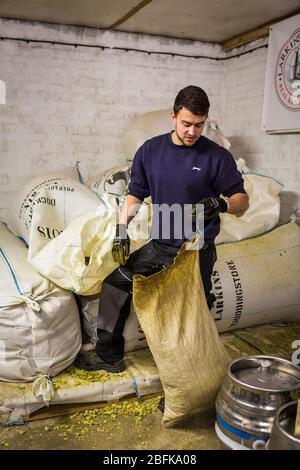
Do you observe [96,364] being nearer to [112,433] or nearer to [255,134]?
[112,433]

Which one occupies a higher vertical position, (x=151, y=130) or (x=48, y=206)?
(x=151, y=130)

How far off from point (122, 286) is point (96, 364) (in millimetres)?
454

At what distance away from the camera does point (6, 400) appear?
2.04m

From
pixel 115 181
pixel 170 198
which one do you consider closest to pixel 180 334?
pixel 170 198

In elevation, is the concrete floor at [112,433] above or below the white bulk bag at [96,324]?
below

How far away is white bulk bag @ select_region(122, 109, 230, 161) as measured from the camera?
3.47 meters

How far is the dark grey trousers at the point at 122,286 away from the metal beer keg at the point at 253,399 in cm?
59

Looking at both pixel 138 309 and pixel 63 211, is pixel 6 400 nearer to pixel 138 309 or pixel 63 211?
pixel 138 309

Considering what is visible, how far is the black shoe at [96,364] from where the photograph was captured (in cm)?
235

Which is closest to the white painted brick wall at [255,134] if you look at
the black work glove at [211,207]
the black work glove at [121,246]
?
the black work glove at [211,207]

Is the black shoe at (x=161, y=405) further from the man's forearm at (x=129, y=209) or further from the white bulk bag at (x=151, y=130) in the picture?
the white bulk bag at (x=151, y=130)

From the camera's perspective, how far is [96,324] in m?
2.45
